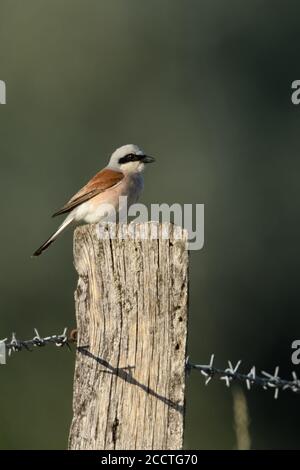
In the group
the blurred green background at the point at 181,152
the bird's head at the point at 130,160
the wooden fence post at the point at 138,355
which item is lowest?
the wooden fence post at the point at 138,355

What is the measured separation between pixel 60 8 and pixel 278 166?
5358 mm

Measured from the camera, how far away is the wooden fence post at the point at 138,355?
4.02 metres

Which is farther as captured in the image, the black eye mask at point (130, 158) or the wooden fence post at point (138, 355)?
the black eye mask at point (130, 158)

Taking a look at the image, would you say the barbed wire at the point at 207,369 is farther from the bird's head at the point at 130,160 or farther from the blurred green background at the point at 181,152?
the blurred green background at the point at 181,152

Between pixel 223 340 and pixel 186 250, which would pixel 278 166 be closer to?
pixel 223 340

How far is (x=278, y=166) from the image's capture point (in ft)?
78.1

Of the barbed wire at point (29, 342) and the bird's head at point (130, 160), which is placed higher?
the bird's head at point (130, 160)

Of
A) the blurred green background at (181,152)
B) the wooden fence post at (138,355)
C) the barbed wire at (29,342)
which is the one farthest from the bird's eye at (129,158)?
the blurred green background at (181,152)

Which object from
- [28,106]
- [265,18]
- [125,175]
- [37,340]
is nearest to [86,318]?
[37,340]

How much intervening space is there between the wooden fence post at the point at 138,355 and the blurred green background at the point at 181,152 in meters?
11.8

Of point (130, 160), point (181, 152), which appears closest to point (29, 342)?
point (130, 160)

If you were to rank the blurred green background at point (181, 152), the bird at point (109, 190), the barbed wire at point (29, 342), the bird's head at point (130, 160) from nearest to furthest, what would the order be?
1. the barbed wire at point (29, 342)
2. the bird at point (109, 190)
3. the bird's head at point (130, 160)
4. the blurred green background at point (181, 152)

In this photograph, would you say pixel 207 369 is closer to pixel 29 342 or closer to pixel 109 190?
pixel 29 342

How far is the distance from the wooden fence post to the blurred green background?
38.7 feet
